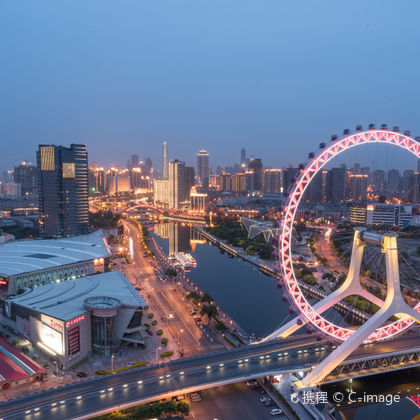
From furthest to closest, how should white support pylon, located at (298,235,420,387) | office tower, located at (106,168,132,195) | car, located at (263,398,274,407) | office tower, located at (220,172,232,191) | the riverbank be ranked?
office tower, located at (106,168,132,195) < office tower, located at (220,172,232,191) < the riverbank < white support pylon, located at (298,235,420,387) < car, located at (263,398,274,407)

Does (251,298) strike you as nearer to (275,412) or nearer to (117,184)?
(275,412)

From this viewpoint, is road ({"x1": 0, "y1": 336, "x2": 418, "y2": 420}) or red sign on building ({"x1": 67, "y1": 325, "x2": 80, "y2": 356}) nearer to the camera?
road ({"x1": 0, "y1": 336, "x2": 418, "y2": 420})

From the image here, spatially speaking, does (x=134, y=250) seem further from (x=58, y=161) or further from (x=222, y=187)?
(x=222, y=187)

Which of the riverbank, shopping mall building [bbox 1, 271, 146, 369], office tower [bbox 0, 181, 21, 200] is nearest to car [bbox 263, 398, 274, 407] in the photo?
the riverbank

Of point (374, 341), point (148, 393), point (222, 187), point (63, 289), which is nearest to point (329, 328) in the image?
point (374, 341)

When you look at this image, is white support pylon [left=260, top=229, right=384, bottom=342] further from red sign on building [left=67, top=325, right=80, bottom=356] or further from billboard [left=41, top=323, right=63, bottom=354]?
billboard [left=41, top=323, right=63, bottom=354]

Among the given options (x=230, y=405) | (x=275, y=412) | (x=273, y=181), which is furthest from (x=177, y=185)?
(x=275, y=412)

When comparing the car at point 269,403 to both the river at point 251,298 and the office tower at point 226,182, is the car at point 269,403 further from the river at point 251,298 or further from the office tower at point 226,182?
the office tower at point 226,182
